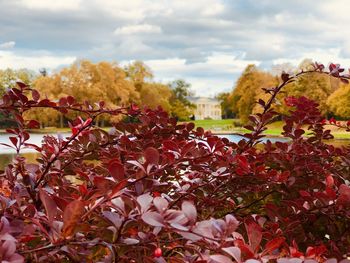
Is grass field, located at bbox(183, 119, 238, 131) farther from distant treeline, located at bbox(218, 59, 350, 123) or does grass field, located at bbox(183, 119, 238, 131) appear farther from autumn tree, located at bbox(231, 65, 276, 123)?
distant treeline, located at bbox(218, 59, 350, 123)

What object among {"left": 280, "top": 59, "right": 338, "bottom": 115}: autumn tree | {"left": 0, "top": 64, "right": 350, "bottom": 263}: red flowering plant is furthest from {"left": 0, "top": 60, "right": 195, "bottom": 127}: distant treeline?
{"left": 0, "top": 64, "right": 350, "bottom": 263}: red flowering plant

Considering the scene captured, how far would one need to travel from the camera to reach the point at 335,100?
2914 centimetres

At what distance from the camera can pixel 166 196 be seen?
1.07m

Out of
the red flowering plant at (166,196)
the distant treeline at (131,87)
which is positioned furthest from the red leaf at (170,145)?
the distant treeline at (131,87)

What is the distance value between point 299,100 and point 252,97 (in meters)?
36.1

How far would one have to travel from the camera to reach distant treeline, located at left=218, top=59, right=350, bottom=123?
2858 cm

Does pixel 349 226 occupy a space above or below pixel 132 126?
below

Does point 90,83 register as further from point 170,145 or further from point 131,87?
point 170,145

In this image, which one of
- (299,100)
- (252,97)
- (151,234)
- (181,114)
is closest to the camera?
(151,234)

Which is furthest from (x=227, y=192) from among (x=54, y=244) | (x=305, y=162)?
(x=54, y=244)

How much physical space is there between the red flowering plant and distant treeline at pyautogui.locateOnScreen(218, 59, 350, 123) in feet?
75.3

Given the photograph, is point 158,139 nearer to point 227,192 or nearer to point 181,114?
point 227,192

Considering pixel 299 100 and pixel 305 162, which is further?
pixel 299 100

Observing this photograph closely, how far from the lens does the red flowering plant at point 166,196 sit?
2.37ft
